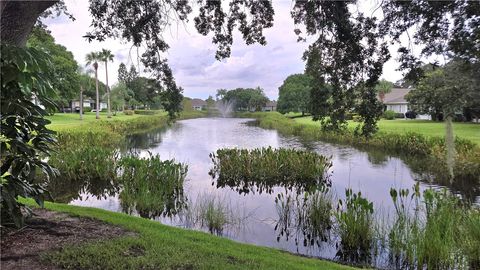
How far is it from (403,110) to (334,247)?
56.8 meters

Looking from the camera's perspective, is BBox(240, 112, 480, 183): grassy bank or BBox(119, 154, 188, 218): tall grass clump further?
BBox(240, 112, 480, 183): grassy bank

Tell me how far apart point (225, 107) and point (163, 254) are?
388 ft

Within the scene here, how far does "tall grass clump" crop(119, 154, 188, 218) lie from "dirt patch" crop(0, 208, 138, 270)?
4642 mm

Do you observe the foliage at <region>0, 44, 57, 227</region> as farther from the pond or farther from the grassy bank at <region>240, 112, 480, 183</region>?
the grassy bank at <region>240, 112, 480, 183</region>

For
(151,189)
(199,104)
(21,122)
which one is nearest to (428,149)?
(151,189)

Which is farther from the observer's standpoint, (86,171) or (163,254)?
(86,171)

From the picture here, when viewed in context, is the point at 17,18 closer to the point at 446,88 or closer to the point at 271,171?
the point at 271,171

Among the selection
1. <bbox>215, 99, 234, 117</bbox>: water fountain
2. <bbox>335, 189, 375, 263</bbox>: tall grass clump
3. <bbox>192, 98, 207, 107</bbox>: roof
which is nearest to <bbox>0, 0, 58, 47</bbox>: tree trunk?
<bbox>335, 189, 375, 263</bbox>: tall grass clump

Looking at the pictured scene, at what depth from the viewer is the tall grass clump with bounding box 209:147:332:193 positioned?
16.5 metres

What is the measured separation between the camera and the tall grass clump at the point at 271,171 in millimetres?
16531

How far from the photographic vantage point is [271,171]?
16.9 metres

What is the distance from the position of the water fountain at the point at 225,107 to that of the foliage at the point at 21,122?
370ft

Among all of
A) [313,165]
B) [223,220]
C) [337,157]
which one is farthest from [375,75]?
[337,157]

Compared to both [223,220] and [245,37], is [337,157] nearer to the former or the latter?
[223,220]
